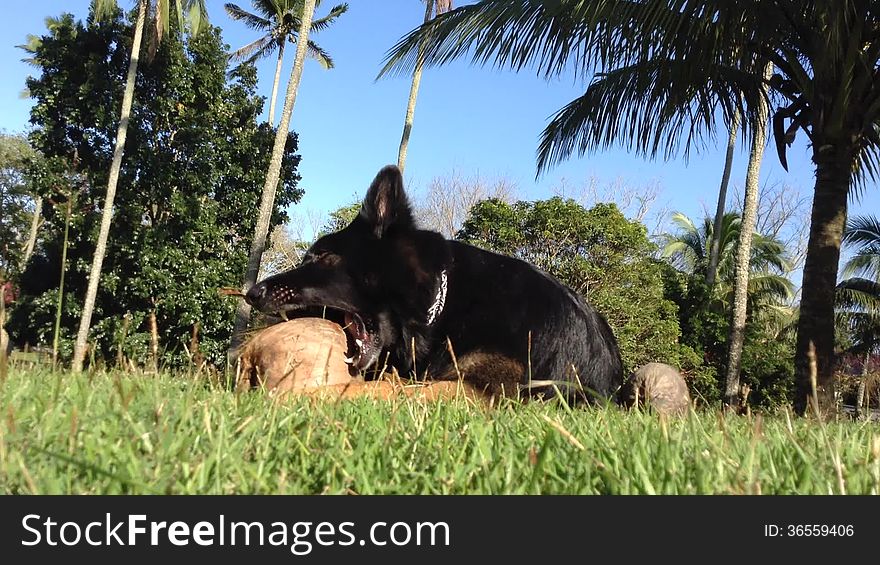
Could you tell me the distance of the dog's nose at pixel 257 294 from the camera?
12.3 feet

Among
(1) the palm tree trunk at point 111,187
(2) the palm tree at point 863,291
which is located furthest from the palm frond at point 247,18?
(2) the palm tree at point 863,291

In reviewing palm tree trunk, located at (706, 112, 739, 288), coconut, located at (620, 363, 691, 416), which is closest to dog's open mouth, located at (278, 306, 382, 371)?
coconut, located at (620, 363, 691, 416)

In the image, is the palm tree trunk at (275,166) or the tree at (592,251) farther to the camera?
the palm tree trunk at (275,166)

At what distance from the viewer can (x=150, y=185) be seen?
19625 millimetres

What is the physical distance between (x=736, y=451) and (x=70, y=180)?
20531mm

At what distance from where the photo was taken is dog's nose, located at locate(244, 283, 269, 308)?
3740 millimetres

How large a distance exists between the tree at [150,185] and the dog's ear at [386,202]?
47.1 ft

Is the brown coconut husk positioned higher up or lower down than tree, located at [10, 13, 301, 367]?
lower down

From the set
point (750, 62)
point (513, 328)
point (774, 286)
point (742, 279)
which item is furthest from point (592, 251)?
point (774, 286)

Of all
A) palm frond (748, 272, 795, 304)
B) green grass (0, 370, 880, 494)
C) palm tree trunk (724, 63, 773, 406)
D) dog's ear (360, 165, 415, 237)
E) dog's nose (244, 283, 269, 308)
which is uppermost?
palm frond (748, 272, 795, 304)

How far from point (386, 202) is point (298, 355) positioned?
49.3 inches

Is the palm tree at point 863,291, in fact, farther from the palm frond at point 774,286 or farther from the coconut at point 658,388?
the coconut at point 658,388

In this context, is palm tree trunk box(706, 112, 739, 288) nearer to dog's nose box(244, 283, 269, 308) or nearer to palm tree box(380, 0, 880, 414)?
palm tree box(380, 0, 880, 414)

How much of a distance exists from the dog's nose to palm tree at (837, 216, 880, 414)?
89.9ft
